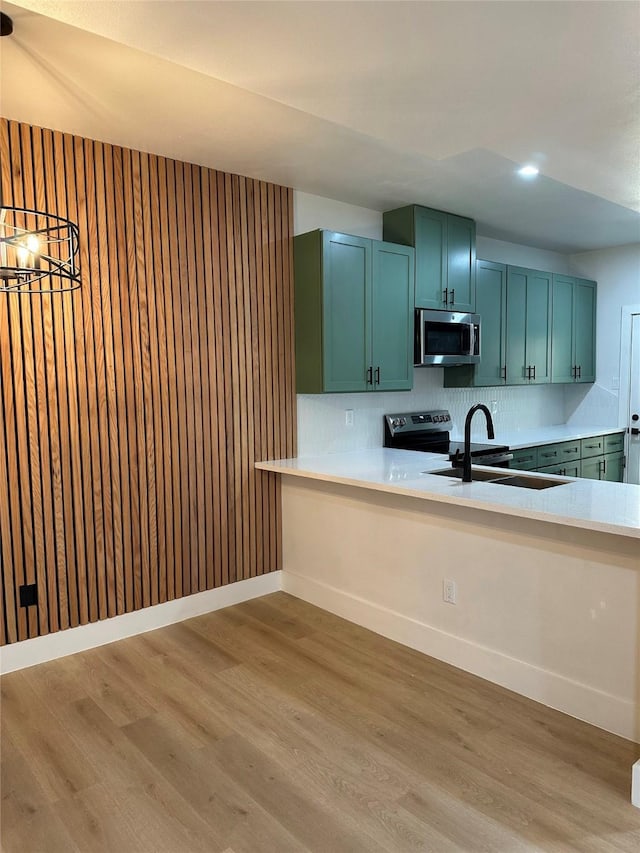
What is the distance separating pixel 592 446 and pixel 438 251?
245cm

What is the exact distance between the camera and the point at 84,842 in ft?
6.11

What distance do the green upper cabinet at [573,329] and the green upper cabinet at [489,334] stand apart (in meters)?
0.82

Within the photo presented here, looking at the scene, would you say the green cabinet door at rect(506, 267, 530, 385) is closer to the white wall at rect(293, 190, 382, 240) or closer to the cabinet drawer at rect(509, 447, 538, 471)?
the cabinet drawer at rect(509, 447, 538, 471)

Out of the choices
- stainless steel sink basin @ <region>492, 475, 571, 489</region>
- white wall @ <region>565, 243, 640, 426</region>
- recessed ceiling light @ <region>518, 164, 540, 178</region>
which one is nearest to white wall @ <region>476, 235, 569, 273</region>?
white wall @ <region>565, 243, 640, 426</region>

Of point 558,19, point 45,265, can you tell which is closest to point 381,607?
point 45,265

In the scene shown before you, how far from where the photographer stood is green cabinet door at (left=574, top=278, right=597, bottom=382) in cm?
596

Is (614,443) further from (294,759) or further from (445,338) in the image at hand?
(294,759)

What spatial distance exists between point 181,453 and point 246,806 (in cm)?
195

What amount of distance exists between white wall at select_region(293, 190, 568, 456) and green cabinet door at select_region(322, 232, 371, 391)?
349mm

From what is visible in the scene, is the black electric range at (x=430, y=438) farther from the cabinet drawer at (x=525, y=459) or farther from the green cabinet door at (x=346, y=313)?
the green cabinet door at (x=346, y=313)

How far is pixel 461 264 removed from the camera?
4668mm

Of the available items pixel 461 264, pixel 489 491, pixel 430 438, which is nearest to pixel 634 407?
pixel 430 438

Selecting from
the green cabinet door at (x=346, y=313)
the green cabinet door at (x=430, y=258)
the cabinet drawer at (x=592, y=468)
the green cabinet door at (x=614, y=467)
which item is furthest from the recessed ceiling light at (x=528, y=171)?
the green cabinet door at (x=614, y=467)

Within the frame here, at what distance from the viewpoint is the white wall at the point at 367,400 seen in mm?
4125
